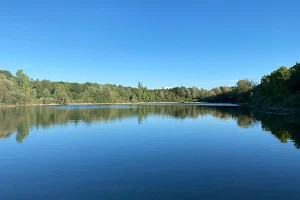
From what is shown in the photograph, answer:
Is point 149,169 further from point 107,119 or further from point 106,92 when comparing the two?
point 106,92

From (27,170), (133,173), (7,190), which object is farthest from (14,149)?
(133,173)

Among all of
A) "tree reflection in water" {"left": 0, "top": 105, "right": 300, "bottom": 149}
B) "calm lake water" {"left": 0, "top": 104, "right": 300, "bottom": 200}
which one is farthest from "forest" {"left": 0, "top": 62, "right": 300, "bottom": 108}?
"calm lake water" {"left": 0, "top": 104, "right": 300, "bottom": 200}

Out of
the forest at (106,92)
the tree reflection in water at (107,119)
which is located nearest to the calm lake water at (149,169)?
the tree reflection in water at (107,119)

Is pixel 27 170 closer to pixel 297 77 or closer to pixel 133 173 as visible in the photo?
pixel 133 173

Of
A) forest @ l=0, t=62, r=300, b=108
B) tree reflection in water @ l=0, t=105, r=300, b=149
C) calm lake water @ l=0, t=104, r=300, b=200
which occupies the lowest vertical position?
calm lake water @ l=0, t=104, r=300, b=200

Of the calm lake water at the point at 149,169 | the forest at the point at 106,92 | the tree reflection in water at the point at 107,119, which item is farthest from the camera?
the forest at the point at 106,92

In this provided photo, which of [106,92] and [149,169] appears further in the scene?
[106,92]

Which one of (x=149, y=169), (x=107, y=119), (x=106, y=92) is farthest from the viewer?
(x=106, y=92)

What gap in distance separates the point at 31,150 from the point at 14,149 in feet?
5.58

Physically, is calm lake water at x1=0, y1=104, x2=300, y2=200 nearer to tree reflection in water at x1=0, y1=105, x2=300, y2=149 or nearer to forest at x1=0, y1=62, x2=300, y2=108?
tree reflection in water at x1=0, y1=105, x2=300, y2=149

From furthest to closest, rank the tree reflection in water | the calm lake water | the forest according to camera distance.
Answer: the forest
the tree reflection in water
the calm lake water

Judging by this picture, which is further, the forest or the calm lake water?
the forest

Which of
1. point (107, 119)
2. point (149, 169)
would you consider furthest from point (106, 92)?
point (149, 169)

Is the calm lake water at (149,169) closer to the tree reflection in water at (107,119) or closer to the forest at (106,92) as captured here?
the tree reflection in water at (107,119)
